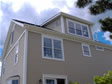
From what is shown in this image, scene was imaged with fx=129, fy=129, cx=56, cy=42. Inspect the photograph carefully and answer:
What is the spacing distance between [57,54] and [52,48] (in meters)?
0.63

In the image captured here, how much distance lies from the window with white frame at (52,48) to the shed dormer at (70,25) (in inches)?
85.9

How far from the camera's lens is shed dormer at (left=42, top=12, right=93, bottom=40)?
12.9 m

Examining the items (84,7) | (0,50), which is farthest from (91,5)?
(0,50)

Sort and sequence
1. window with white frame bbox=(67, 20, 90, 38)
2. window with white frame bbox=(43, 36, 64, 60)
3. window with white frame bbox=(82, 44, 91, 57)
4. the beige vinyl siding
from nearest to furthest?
1. the beige vinyl siding
2. window with white frame bbox=(43, 36, 64, 60)
3. window with white frame bbox=(82, 44, 91, 57)
4. window with white frame bbox=(67, 20, 90, 38)

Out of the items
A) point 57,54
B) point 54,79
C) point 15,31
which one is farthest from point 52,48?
point 15,31

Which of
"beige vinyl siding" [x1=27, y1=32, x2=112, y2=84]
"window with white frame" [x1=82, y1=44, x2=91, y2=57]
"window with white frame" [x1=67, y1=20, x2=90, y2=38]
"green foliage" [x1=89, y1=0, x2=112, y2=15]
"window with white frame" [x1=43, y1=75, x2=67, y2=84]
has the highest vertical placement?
"window with white frame" [x1=67, y1=20, x2=90, y2=38]

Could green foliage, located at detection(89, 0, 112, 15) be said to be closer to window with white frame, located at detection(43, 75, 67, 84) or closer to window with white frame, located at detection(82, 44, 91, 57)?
window with white frame, located at detection(43, 75, 67, 84)

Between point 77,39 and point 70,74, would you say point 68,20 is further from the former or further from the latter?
point 70,74

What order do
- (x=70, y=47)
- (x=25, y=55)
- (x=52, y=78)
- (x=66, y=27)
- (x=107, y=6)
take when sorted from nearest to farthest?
(x=107, y=6) → (x=25, y=55) → (x=52, y=78) → (x=70, y=47) → (x=66, y=27)

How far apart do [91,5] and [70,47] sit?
4.63 meters

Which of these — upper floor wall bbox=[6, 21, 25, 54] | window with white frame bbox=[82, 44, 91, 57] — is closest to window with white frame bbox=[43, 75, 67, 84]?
window with white frame bbox=[82, 44, 91, 57]

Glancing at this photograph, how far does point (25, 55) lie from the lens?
8680mm

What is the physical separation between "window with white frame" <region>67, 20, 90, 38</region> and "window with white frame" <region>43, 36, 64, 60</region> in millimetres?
2770

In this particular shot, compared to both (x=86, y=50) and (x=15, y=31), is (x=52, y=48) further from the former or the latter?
(x=15, y=31)
